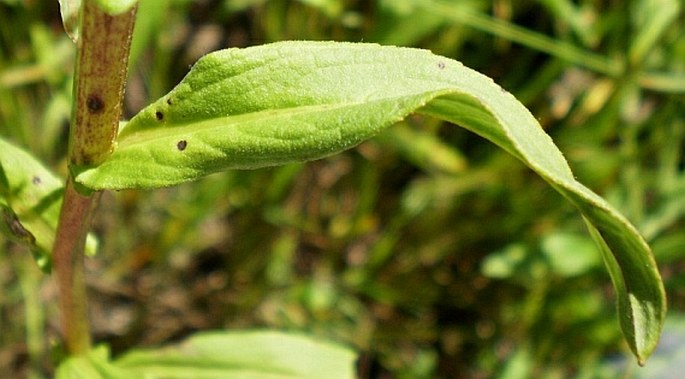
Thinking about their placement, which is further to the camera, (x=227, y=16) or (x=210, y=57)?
(x=227, y=16)

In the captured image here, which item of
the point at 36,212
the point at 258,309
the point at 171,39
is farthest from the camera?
the point at 171,39

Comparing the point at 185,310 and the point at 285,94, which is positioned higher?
the point at 185,310

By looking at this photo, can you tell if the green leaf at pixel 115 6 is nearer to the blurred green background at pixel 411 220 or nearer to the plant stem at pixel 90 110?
the plant stem at pixel 90 110

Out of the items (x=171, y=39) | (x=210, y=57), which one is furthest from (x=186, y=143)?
(x=171, y=39)

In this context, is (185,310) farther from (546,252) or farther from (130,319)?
(546,252)

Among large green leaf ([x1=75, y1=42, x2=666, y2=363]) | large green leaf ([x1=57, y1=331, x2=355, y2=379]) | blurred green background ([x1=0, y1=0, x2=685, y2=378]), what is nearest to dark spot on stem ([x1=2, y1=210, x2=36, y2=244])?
large green leaf ([x1=75, y1=42, x2=666, y2=363])

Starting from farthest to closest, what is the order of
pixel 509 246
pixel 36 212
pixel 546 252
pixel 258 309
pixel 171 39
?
pixel 171 39, pixel 258 309, pixel 509 246, pixel 546 252, pixel 36 212
